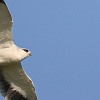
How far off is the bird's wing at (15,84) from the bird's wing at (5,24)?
122 cm

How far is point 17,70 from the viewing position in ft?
62.7

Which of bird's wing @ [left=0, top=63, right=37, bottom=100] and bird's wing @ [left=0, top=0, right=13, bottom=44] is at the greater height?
bird's wing @ [left=0, top=0, right=13, bottom=44]

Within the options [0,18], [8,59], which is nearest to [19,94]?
[8,59]

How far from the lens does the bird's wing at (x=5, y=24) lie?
17.3 metres

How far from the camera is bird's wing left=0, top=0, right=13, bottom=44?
17273mm

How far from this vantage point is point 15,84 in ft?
64.2

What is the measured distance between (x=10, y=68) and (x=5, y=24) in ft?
6.88

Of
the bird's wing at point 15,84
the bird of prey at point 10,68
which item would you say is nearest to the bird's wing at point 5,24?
the bird of prey at point 10,68

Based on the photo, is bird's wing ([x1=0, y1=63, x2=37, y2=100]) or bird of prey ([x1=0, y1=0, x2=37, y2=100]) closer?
bird of prey ([x1=0, y1=0, x2=37, y2=100])

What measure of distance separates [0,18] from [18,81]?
10.4 ft

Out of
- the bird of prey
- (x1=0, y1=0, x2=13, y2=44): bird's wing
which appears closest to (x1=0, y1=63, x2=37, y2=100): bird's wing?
the bird of prey

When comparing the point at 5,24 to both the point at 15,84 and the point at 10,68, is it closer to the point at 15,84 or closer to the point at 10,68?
the point at 10,68

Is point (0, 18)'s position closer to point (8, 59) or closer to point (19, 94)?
point (8, 59)

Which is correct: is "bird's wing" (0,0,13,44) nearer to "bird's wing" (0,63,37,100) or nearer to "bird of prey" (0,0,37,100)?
"bird of prey" (0,0,37,100)
